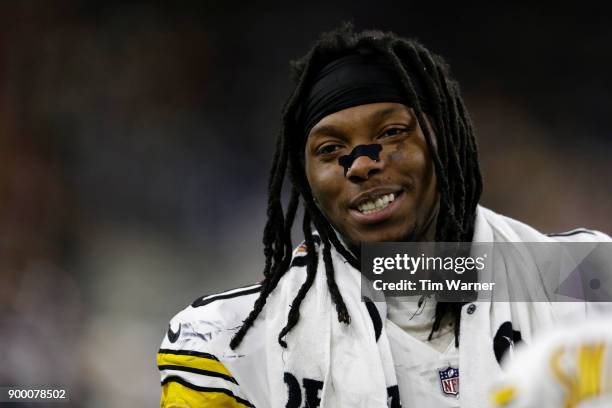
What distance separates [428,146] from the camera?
1657 millimetres

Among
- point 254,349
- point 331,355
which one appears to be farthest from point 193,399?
point 331,355

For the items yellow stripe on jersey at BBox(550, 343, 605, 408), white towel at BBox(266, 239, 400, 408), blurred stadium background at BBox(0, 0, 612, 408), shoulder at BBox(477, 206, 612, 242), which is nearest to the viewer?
yellow stripe on jersey at BBox(550, 343, 605, 408)

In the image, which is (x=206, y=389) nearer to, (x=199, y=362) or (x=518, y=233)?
(x=199, y=362)

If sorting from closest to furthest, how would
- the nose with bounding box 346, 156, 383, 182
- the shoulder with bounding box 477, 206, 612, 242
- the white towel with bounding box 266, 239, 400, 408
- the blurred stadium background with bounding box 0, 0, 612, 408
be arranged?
1. the white towel with bounding box 266, 239, 400, 408
2. the nose with bounding box 346, 156, 383, 182
3. the shoulder with bounding box 477, 206, 612, 242
4. the blurred stadium background with bounding box 0, 0, 612, 408

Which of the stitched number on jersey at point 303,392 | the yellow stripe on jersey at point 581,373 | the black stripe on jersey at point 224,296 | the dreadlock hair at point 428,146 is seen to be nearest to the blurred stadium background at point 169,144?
the black stripe on jersey at point 224,296

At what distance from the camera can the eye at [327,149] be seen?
1.67 metres

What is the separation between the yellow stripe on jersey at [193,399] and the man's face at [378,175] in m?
0.45

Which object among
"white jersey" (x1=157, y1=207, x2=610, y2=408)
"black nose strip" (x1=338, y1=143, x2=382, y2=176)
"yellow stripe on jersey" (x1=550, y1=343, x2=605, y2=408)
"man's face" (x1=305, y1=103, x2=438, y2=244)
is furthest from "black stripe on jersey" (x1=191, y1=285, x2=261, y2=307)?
"yellow stripe on jersey" (x1=550, y1=343, x2=605, y2=408)

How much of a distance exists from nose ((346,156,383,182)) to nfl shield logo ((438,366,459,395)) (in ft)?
1.43

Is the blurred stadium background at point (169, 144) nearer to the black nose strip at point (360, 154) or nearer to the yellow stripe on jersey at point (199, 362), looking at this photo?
the yellow stripe on jersey at point (199, 362)

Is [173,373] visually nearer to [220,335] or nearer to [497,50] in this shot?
[220,335]

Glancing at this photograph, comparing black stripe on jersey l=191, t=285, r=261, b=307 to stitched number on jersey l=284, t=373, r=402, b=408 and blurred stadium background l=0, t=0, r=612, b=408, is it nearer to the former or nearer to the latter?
stitched number on jersey l=284, t=373, r=402, b=408

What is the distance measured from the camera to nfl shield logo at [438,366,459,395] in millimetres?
1519

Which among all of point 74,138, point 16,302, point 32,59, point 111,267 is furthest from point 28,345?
point 32,59
